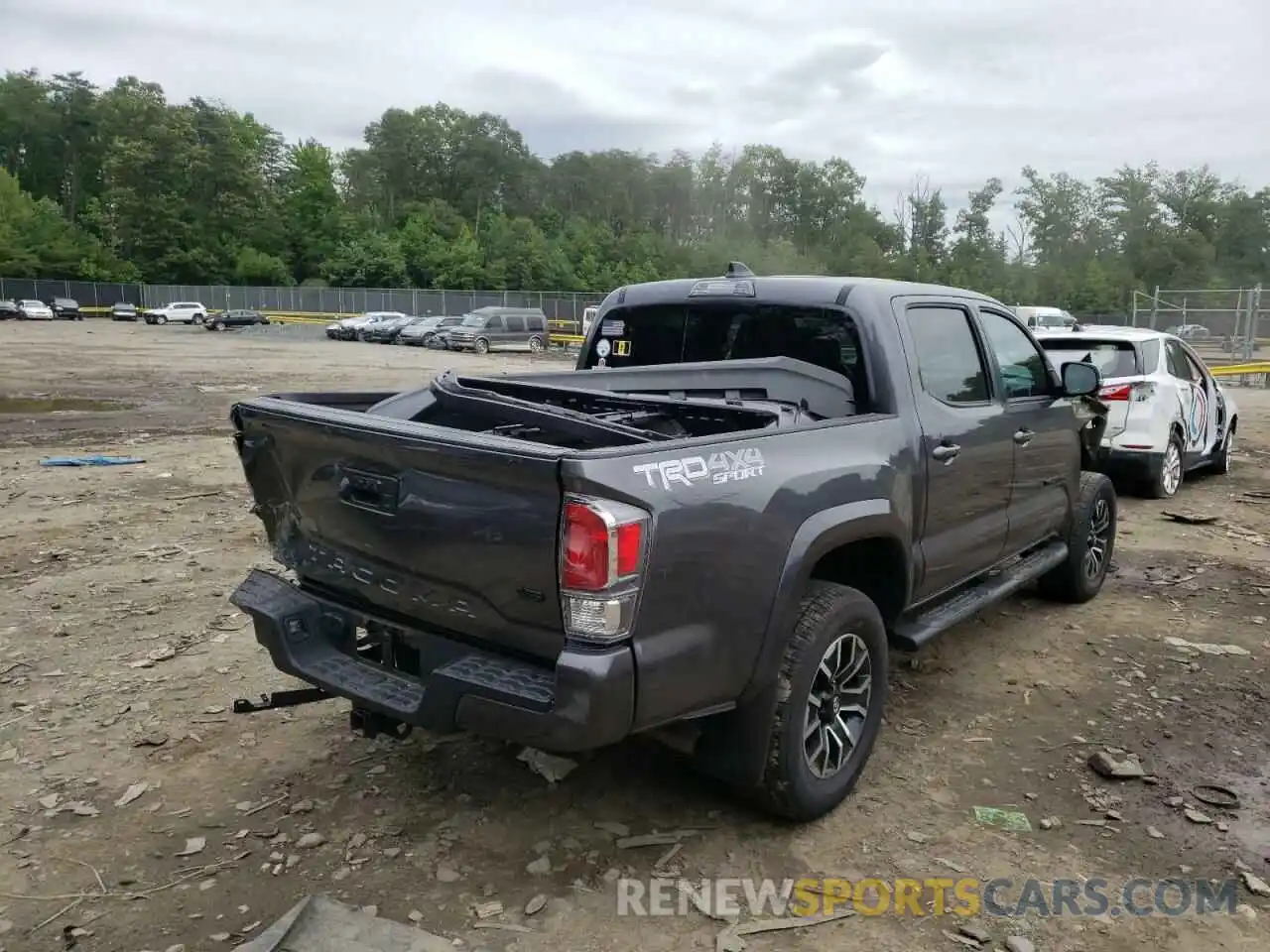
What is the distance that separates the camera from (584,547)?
254 centimetres

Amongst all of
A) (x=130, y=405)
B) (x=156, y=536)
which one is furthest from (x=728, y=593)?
(x=130, y=405)

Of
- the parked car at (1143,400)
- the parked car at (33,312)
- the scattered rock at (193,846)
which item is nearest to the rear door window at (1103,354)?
the parked car at (1143,400)

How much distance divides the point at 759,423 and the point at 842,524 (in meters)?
0.50

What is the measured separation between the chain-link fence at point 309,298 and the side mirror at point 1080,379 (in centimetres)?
5328

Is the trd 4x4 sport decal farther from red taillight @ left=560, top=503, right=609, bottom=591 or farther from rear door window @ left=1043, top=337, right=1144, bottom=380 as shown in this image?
rear door window @ left=1043, top=337, right=1144, bottom=380

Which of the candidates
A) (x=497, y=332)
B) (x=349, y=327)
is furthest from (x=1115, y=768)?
(x=349, y=327)

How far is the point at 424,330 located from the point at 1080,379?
3878 cm

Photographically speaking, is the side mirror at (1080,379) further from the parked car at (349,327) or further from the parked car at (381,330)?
the parked car at (349,327)

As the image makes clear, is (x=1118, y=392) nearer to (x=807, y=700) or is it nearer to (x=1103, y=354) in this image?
(x=1103, y=354)

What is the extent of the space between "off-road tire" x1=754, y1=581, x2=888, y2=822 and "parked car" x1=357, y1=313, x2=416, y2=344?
4229 cm

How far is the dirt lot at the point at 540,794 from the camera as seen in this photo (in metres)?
2.85

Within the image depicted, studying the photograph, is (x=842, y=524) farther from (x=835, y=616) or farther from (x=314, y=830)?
(x=314, y=830)

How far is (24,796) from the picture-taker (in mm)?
3500

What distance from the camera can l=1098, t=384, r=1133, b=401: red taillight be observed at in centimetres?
848
